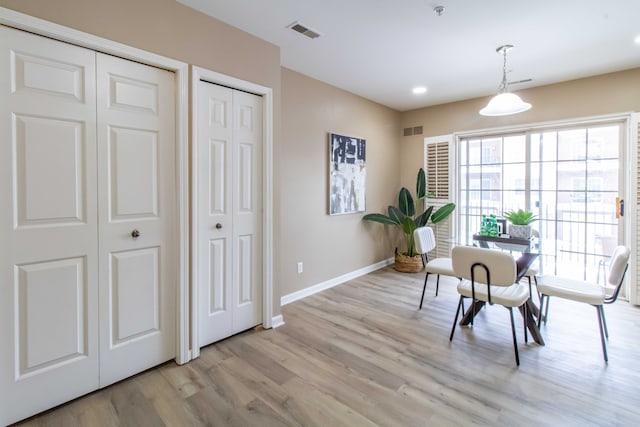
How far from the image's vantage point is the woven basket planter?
15.9 ft

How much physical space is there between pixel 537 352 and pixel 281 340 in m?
2.09

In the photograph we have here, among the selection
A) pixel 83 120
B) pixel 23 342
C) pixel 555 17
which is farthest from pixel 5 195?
pixel 555 17

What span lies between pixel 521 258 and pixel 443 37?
6.86ft

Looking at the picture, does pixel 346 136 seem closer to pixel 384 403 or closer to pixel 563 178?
pixel 563 178

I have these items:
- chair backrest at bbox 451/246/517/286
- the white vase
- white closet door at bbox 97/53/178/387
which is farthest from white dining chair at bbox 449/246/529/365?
white closet door at bbox 97/53/178/387

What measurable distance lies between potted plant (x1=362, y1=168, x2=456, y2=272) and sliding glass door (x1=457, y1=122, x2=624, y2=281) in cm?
65

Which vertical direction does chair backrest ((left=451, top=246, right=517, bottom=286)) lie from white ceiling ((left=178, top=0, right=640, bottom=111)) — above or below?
below

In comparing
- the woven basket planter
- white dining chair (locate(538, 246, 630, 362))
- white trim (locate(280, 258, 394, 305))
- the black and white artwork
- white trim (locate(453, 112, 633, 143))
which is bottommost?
white trim (locate(280, 258, 394, 305))

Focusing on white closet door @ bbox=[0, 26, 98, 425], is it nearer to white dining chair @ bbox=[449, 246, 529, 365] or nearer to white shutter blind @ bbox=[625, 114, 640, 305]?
white dining chair @ bbox=[449, 246, 529, 365]

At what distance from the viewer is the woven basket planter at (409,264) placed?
15.9 ft

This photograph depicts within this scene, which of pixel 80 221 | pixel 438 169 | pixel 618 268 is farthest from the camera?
pixel 438 169

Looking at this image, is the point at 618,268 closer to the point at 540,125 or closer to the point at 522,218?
the point at 522,218

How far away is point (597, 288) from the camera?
101 inches

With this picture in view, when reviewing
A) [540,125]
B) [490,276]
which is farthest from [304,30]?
[540,125]
